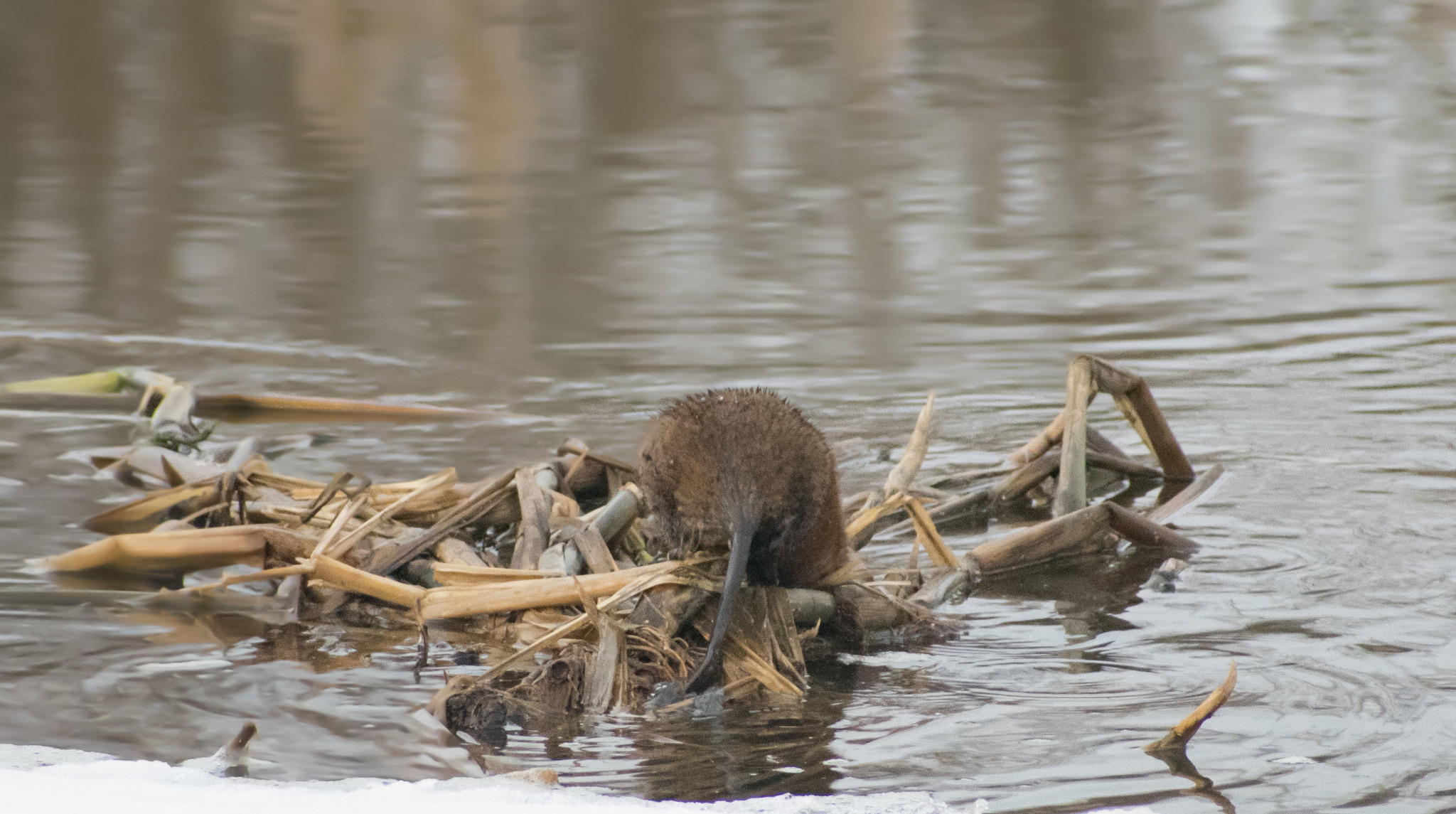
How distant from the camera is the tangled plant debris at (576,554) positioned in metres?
3.16

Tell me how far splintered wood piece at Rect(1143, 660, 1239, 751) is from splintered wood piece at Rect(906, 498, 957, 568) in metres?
1.02

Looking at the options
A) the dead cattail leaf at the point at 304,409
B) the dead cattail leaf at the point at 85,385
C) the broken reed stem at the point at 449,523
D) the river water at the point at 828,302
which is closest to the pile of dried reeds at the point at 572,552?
the broken reed stem at the point at 449,523

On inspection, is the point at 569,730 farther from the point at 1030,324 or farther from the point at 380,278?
the point at 380,278

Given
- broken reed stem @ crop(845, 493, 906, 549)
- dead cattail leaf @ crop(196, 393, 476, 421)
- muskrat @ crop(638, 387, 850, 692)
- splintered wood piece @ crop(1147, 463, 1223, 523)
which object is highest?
muskrat @ crop(638, 387, 850, 692)

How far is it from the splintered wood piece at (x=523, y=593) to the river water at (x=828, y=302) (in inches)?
5.5

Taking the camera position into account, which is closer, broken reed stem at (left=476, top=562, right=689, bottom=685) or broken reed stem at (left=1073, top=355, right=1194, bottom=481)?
broken reed stem at (left=476, top=562, right=689, bottom=685)

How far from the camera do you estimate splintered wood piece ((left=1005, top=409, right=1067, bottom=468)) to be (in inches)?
180

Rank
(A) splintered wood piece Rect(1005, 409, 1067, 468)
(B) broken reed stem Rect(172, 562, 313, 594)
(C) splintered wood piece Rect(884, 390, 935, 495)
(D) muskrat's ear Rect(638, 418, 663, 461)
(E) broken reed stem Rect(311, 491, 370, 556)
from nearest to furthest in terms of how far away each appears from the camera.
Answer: (D) muskrat's ear Rect(638, 418, 663, 461)
(B) broken reed stem Rect(172, 562, 313, 594)
(E) broken reed stem Rect(311, 491, 370, 556)
(C) splintered wood piece Rect(884, 390, 935, 495)
(A) splintered wood piece Rect(1005, 409, 1067, 468)

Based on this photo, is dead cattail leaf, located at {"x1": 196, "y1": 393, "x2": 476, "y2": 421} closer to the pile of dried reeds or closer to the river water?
the river water

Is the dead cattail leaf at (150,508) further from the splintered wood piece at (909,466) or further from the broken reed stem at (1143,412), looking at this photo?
the broken reed stem at (1143,412)

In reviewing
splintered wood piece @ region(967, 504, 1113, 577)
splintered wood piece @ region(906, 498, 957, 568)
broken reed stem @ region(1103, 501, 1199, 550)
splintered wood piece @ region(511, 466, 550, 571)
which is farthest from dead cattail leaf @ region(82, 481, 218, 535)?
broken reed stem @ region(1103, 501, 1199, 550)

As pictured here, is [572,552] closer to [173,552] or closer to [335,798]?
[173,552]

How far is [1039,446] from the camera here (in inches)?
182

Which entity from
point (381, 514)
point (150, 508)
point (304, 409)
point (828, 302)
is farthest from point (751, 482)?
point (828, 302)
